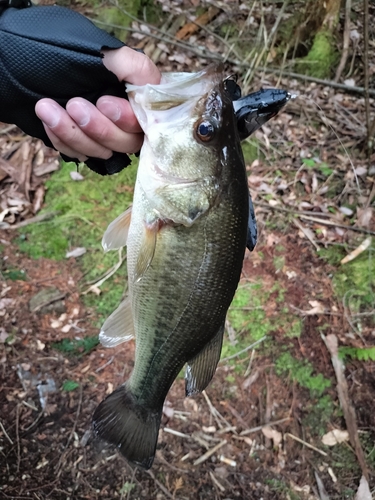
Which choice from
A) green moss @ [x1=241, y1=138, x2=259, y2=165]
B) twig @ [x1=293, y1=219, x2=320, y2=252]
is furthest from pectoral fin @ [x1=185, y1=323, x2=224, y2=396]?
green moss @ [x1=241, y1=138, x2=259, y2=165]

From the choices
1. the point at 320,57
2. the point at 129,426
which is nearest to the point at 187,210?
the point at 129,426

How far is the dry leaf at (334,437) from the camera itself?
11.1 feet

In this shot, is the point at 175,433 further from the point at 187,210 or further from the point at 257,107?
the point at 257,107

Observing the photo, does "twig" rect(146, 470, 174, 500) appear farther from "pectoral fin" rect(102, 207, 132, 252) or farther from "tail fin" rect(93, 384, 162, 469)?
"pectoral fin" rect(102, 207, 132, 252)

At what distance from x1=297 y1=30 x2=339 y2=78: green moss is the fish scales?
4.67 m

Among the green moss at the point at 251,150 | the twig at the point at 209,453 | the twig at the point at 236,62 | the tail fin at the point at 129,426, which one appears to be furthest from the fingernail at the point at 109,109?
the twig at the point at 236,62

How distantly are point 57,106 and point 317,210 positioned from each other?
138 inches

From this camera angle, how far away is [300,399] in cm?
352

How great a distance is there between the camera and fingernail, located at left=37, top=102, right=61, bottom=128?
1.63 meters

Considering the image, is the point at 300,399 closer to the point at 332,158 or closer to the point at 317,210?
the point at 317,210

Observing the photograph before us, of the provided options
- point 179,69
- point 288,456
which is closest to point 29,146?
point 179,69

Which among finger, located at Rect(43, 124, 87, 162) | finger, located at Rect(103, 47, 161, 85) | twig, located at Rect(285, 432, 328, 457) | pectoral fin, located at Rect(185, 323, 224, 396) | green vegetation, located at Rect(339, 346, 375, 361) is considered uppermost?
finger, located at Rect(103, 47, 161, 85)

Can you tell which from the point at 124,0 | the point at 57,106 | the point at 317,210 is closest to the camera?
the point at 57,106

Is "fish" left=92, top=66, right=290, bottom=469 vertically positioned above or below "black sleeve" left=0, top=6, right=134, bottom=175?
below
